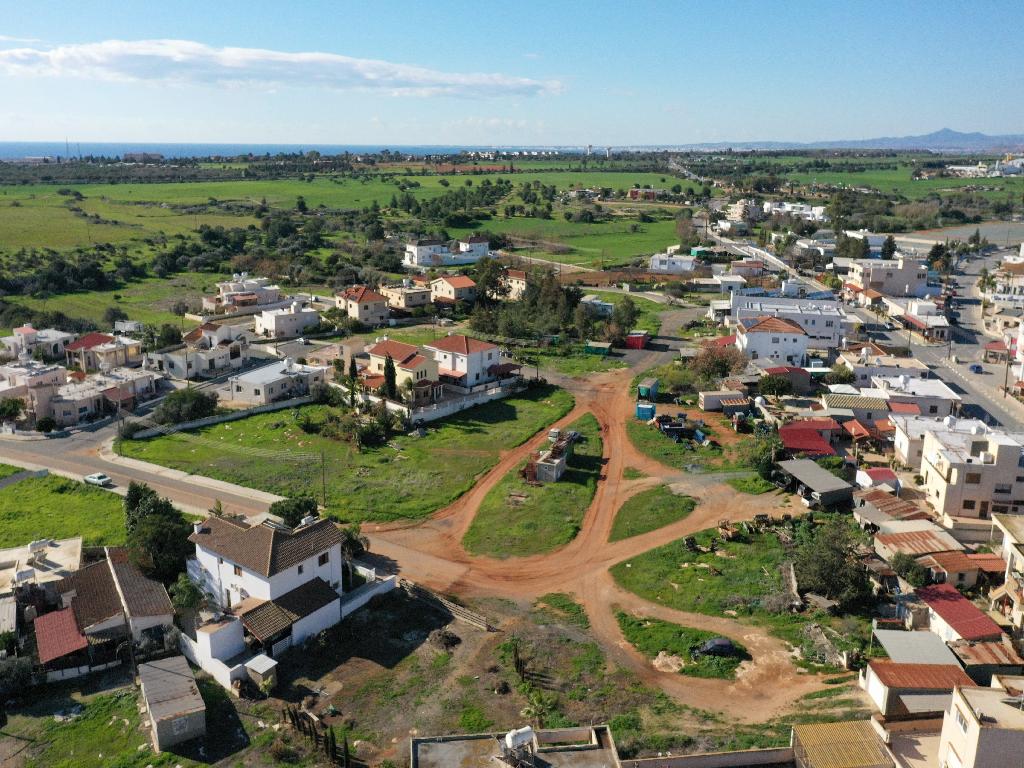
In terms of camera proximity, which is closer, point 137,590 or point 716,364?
point 137,590

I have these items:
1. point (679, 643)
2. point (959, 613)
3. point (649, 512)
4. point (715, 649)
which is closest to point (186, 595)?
point (679, 643)

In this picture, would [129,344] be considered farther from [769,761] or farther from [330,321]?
[769,761]

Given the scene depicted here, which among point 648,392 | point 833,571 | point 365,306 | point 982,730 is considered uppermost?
point 365,306

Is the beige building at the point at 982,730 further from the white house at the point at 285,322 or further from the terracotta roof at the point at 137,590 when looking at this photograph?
the white house at the point at 285,322

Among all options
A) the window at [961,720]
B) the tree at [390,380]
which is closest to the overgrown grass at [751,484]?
the window at [961,720]

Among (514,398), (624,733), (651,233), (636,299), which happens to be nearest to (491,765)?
(624,733)

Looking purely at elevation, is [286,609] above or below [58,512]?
above

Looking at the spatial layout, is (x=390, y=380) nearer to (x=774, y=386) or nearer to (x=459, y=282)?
(x=774, y=386)
